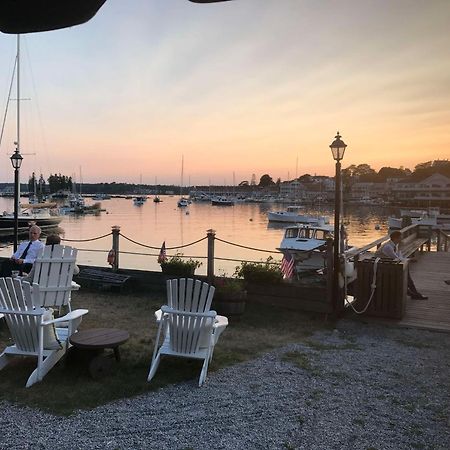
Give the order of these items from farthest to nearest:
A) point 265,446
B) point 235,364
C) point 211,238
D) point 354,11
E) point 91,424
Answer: point 211,238 < point 235,364 < point 91,424 < point 265,446 < point 354,11

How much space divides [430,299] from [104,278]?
6910 millimetres

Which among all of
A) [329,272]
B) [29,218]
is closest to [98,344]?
[329,272]

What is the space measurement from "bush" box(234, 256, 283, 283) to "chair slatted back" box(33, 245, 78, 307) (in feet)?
11.3

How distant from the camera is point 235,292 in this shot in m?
7.99

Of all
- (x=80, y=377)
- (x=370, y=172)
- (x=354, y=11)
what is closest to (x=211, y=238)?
(x=80, y=377)

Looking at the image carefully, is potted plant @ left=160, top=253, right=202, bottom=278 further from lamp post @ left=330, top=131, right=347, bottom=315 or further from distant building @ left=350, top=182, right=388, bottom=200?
distant building @ left=350, top=182, right=388, bottom=200

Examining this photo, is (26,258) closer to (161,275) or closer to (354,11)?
(161,275)

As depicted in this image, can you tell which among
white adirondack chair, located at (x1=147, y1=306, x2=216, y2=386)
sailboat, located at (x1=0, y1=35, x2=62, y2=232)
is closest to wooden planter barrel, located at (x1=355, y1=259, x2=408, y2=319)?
white adirondack chair, located at (x1=147, y1=306, x2=216, y2=386)

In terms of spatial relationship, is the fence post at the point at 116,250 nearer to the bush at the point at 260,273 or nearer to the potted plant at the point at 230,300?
the bush at the point at 260,273

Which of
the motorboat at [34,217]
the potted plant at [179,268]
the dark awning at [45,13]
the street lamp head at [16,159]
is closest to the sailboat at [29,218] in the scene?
the motorboat at [34,217]

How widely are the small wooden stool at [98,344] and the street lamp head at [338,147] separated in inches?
201

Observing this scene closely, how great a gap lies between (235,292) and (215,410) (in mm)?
3679

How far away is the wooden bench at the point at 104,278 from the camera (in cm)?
1007

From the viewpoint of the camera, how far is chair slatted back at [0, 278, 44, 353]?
502 cm
